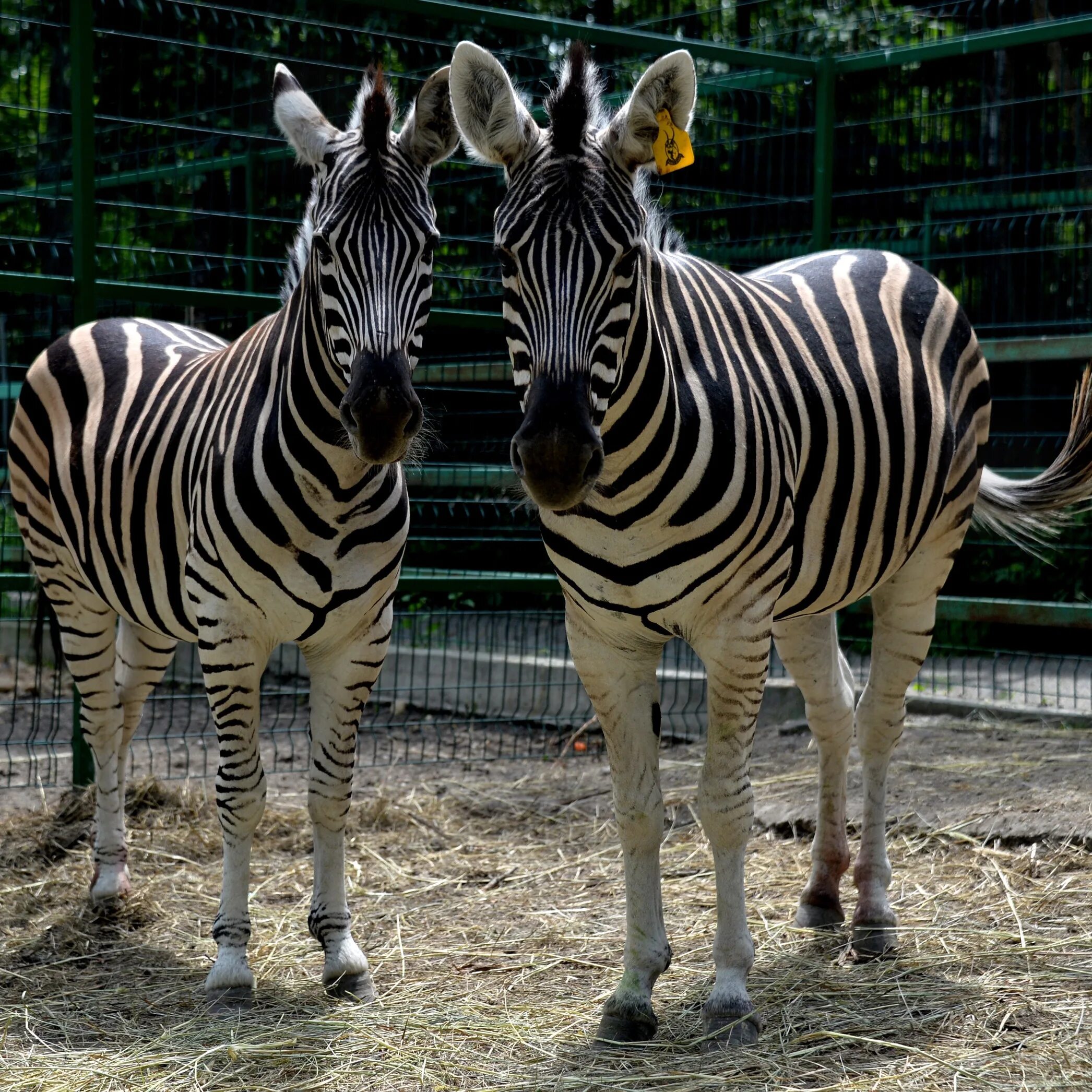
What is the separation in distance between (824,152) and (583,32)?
160cm

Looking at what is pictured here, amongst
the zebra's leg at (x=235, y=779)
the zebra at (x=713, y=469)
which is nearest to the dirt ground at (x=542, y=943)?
the zebra's leg at (x=235, y=779)

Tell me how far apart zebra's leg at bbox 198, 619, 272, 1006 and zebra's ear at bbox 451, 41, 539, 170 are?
147cm

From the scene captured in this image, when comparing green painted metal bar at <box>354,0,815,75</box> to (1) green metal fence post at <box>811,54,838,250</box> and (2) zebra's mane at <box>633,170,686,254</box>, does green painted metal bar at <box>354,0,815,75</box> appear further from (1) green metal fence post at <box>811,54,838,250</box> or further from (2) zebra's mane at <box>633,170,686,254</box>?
(2) zebra's mane at <box>633,170,686,254</box>

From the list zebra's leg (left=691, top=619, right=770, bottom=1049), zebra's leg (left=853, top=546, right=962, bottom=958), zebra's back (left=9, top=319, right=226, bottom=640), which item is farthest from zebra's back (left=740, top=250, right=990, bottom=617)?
zebra's back (left=9, top=319, right=226, bottom=640)

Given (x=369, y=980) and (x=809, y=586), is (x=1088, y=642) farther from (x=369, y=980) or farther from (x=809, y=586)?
(x=369, y=980)

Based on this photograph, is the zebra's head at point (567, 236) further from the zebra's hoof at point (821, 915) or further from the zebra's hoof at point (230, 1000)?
the zebra's hoof at point (821, 915)

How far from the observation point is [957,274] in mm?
7703

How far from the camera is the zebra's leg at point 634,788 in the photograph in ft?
10.3

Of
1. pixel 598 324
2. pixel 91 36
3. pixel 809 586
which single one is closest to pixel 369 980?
pixel 809 586

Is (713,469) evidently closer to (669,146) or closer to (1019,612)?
(669,146)

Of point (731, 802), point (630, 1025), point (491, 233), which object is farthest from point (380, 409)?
point (491, 233)

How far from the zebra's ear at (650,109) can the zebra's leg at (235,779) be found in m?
1.63

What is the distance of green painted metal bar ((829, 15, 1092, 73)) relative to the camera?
19.7ft

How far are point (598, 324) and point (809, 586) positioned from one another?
1.19 meters
